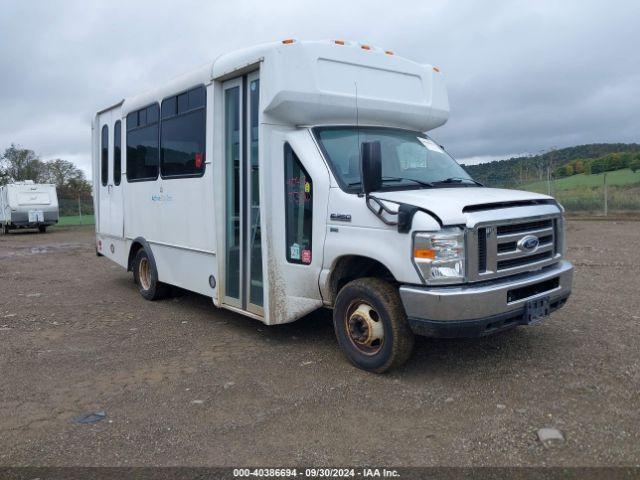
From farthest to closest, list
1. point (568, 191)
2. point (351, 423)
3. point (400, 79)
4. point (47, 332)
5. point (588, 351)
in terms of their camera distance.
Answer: point (568, 191) < point (47, 332) < point (400, 79) < point (588, 351) < point (351, 423)

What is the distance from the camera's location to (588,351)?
5363 mm

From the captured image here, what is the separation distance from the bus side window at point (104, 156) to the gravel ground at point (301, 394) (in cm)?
298

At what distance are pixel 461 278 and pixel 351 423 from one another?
4.52 ft

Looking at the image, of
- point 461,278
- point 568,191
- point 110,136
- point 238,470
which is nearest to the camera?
point 238,470

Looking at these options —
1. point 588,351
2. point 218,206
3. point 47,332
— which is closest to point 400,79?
point 218,206

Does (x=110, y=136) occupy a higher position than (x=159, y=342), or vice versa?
(x=110, y=136)

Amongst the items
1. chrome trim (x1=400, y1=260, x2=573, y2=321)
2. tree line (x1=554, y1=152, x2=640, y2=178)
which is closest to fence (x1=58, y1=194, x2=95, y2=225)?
tree line (x1=554, y1=152, x2=640, y2=178)

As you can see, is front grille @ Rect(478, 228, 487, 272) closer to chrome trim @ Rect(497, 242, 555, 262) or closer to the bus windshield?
chrome trim @ Rect(497, 242, 555, 262)

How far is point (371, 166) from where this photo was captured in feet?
15.2

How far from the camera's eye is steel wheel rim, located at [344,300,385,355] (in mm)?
4852

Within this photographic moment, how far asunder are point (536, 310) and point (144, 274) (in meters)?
5.98

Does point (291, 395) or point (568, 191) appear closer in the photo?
point (291, 395)

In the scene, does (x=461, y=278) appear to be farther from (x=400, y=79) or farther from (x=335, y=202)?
(x=400, y=79)

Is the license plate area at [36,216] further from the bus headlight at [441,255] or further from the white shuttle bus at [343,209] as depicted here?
the bus headlight at [441,255]
